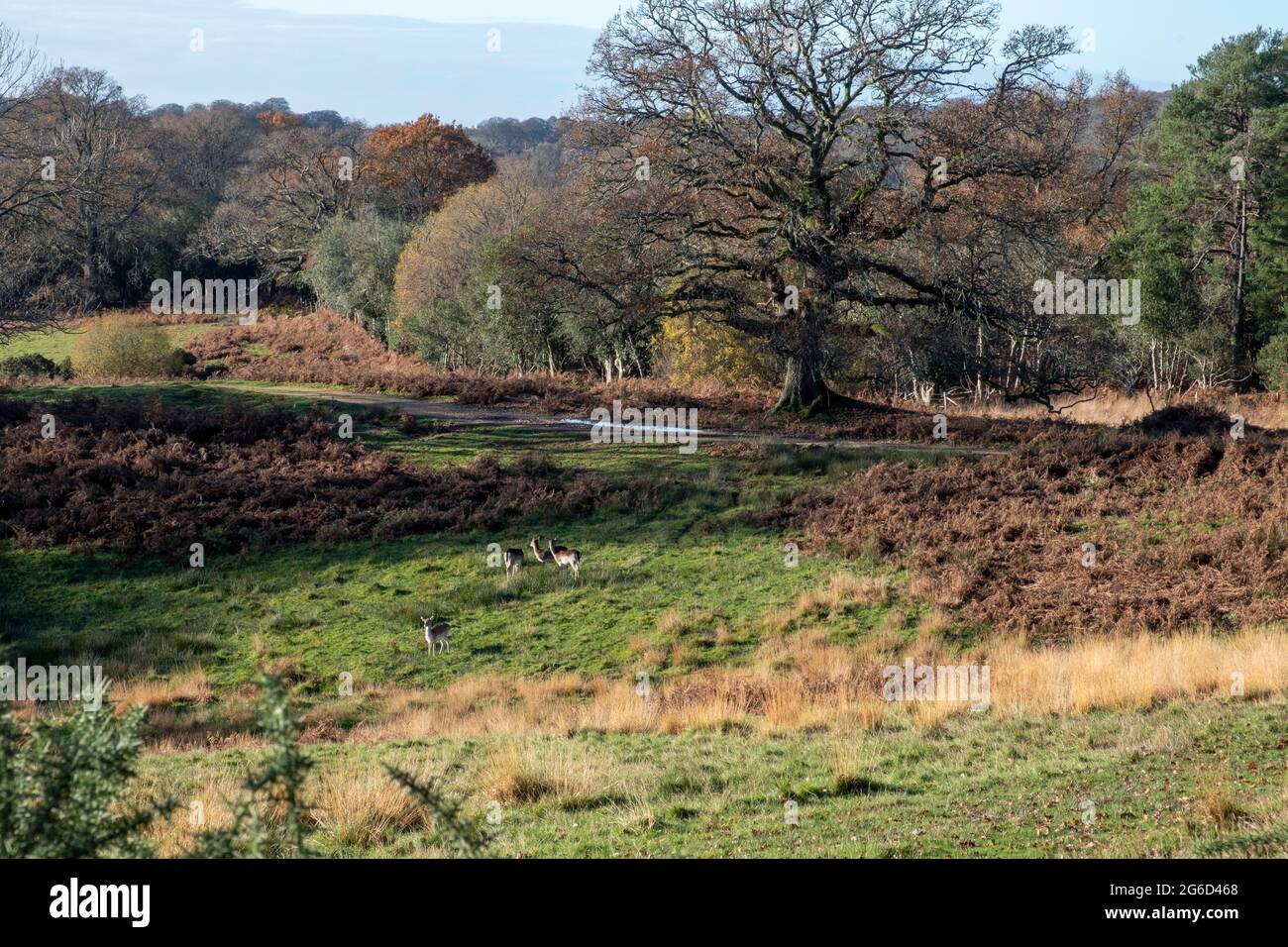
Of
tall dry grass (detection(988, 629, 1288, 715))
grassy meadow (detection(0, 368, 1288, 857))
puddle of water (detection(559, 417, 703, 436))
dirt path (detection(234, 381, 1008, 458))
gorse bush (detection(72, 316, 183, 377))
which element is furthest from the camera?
gorse bush (detection(72, 316, 183, 377))

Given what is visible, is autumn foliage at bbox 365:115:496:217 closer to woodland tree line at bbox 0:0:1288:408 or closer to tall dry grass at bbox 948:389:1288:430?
woodland tree line at bbox 0:0:1288:408

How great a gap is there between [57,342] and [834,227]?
152 feet

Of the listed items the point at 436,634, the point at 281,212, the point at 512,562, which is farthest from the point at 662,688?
the point at 281,212

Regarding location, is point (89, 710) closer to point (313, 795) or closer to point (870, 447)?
point (313, 795)

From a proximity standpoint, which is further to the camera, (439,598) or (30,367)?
(30,367)

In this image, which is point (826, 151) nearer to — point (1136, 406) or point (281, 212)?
point (1136, 406)

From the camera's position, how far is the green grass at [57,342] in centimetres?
5556

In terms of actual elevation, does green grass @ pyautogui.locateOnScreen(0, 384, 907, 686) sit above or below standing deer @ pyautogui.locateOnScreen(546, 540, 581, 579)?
below

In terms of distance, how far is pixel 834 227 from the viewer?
29328 millimetres

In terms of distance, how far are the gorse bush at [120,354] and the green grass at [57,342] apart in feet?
16.7

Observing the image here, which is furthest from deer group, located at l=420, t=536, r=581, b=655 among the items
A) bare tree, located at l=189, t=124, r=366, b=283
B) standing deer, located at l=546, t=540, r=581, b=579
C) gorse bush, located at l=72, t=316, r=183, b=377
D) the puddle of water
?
bare tree, located at l=189, t=124, r=366, b=283

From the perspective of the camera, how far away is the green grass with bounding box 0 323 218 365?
5556cm

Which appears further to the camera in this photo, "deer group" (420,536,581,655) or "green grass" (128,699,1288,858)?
"deer group" (420,536,581,655)

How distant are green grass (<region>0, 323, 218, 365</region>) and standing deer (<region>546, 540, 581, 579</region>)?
134 feet
